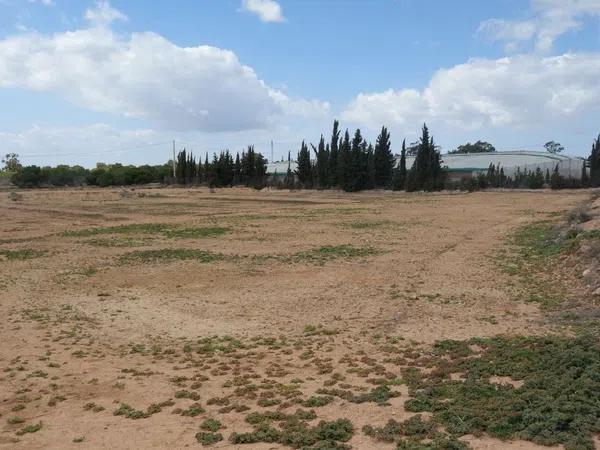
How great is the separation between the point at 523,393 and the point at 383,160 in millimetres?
73512

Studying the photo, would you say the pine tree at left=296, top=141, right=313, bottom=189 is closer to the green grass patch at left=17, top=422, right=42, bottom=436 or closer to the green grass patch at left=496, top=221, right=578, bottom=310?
the green grass patch at left=496, top=221, right=578, bottom=310

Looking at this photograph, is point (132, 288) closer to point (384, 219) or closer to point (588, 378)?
point (588, 378)

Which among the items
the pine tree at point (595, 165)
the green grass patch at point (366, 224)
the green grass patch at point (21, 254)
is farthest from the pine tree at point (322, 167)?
the green grass patch at point (21, 254)

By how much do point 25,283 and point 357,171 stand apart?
62342mm

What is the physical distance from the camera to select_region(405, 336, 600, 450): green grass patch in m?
5.24

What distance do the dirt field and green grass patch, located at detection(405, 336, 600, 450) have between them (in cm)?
26

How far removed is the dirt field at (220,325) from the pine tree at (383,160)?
183ft

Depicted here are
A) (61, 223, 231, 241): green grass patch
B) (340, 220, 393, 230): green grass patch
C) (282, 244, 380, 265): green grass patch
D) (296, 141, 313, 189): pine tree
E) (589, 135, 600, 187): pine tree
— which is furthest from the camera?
(296, 141, 313, 189): pine tree

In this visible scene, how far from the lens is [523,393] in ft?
19.7

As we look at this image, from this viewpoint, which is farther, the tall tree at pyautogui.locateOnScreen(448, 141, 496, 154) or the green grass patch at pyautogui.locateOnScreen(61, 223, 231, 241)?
the tall tree at pyautogui.locateOnScreen(448, 141, 496, 154)

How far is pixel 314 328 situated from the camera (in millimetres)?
10008

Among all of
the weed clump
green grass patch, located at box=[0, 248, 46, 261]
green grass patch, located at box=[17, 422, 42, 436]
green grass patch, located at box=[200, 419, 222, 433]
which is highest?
green grass patch, located at box=[0, 248, 46, 261]

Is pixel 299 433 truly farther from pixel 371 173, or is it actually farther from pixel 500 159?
pixel 500 159

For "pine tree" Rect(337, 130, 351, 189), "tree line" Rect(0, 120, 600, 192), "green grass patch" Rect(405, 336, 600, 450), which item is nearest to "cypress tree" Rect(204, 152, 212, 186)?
"tree line" Rect(0, 120, 600, 192)
